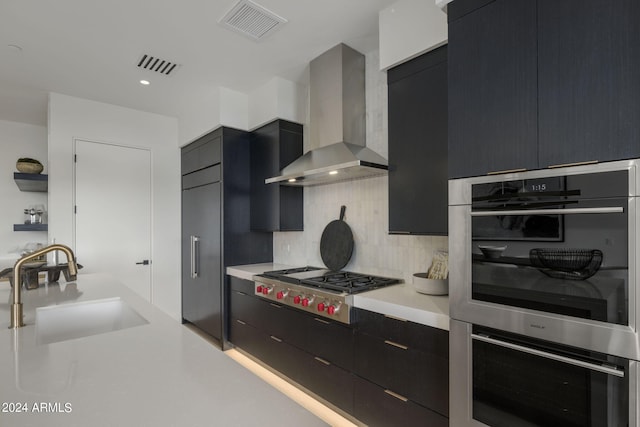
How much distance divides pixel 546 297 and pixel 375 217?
1497mm

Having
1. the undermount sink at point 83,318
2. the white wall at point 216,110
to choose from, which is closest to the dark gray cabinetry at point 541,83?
the undermount sink at point 83,318

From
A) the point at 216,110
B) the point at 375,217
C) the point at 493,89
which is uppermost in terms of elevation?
the point at 216,110

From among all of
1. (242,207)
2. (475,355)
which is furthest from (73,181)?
(475,355)

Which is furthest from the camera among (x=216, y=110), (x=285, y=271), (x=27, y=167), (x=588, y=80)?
(x=27, y=167)

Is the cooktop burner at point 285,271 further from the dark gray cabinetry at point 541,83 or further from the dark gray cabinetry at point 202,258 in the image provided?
the dark gray cabinetry at point 541,83

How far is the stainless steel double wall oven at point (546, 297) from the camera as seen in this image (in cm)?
105

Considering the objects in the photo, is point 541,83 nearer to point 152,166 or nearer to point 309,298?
point 309,298

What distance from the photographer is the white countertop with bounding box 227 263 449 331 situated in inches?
63.8

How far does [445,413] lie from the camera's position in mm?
1564

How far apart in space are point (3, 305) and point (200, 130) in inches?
96.0

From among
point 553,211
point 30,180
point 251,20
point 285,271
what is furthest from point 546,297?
point 30,180

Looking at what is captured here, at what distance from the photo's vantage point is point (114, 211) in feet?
12.4

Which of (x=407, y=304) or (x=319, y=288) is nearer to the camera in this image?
(x=407, y=304)

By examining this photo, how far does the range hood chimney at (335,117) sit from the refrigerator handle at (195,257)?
1.69 meters
